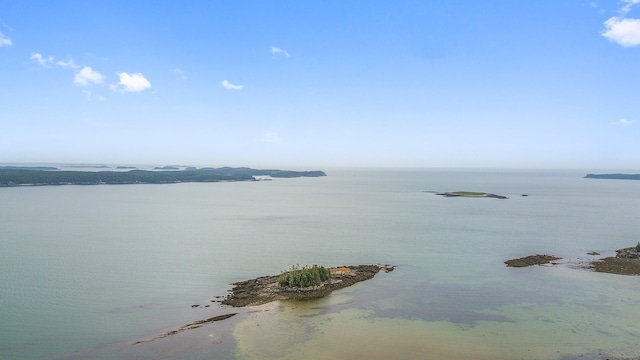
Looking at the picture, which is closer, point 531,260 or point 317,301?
point 317,301

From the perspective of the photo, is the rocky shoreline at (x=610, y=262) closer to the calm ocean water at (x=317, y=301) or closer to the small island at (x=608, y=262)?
the small island at (x=608, y=262)

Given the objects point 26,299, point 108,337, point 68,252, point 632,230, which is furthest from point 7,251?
point 632,230

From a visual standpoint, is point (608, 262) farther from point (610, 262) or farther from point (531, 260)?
point (531, 260)

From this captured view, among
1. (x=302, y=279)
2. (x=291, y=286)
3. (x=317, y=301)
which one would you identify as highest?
(x=302, y=279)

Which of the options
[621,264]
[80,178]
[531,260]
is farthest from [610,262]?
[80,178]

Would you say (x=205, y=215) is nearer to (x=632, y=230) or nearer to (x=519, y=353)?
(x=519, y=353)

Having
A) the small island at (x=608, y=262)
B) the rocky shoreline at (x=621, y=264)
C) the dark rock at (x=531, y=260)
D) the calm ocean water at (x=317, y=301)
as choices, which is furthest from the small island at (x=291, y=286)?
the rocky shoreline at (x=621, y=264)

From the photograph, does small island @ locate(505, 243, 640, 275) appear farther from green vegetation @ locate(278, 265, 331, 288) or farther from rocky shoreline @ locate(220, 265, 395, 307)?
green vegetation @ locate(278, 265, 331, 288)

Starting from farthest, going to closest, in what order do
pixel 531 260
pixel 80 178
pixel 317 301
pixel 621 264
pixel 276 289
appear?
1. pixel 80 178
2. pixel 531 260
3. pixel 621 264
4. pixel 276 289
5. pixel 317 301
